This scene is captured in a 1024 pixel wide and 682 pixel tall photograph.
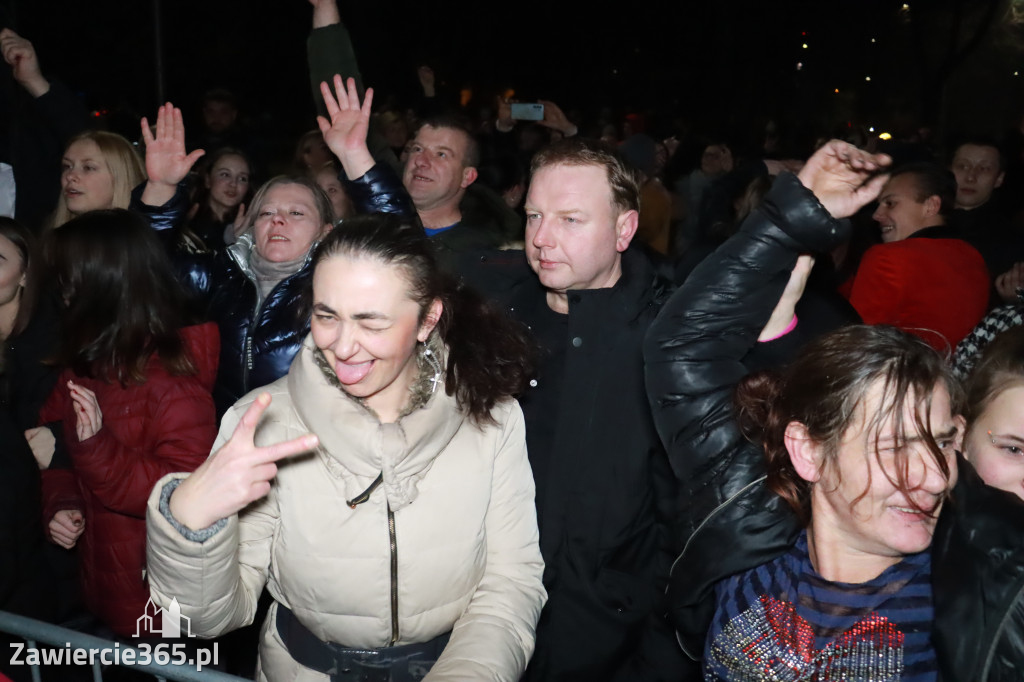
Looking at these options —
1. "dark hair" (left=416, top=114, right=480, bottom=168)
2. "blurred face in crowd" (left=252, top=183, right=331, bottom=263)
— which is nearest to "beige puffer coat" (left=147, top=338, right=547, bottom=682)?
"blurred face in crowd" (left=252, top=183, right=331, bottom=263)

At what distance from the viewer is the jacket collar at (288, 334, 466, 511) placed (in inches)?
86.7

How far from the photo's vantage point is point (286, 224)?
11.8ft

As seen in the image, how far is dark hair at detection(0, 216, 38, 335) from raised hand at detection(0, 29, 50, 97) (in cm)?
187

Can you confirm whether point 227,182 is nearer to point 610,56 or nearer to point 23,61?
point 23,61

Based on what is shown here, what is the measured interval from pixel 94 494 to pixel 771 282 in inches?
88.7

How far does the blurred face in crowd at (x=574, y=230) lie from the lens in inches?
114

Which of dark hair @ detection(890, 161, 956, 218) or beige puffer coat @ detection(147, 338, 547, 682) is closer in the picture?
beige puffer coat @ detection(147, 338, 547, 682)

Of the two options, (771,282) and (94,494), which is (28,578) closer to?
(94,494)

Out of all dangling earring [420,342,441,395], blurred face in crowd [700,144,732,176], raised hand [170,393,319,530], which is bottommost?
blurred face in crowd [700,144,732,176]

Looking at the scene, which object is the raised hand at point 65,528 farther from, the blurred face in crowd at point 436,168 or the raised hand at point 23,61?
the raised hand at point 23,61

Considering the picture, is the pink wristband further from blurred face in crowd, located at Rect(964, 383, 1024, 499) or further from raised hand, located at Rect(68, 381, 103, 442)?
raised hand, located at Rect(68, 381, 103, 442)

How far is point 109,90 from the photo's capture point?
16578 mm

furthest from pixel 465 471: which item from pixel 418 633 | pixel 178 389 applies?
pixel 178 389

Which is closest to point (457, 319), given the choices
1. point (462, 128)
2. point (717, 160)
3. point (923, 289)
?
point (462, 128)
